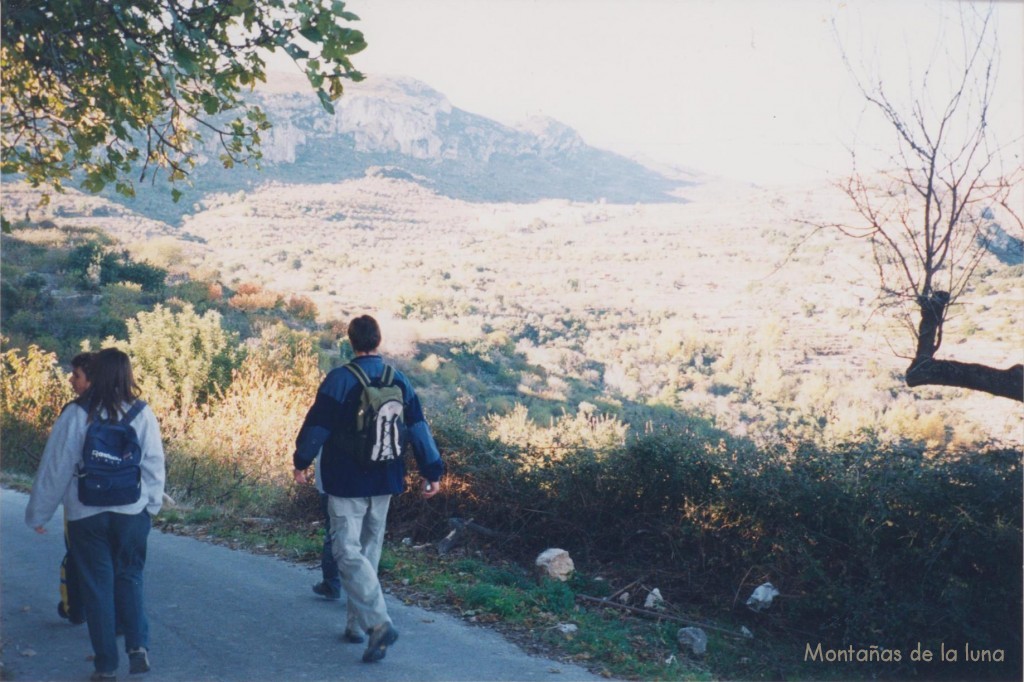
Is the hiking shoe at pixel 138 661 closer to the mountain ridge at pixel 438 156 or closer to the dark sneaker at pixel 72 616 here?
the dark sneaker at pixel 72 616

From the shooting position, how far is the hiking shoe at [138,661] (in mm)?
4828

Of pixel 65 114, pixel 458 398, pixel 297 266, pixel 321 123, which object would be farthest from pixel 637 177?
pixel 65 114

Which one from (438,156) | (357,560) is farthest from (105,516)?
(438,156)

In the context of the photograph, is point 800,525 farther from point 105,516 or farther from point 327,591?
point 105,516

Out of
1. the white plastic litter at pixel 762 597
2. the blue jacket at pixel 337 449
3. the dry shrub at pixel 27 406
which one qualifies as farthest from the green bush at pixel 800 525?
the dry shrub at pixel 27 406

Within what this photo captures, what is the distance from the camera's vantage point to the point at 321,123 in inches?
3401

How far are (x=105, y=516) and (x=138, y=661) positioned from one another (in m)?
0.90

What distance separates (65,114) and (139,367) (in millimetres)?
7269

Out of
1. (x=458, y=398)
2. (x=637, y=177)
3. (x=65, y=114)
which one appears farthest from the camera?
(x=637, y=177)

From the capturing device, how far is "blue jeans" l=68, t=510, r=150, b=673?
464cm

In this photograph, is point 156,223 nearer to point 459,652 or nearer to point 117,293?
point 117,293

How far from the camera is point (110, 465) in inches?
182

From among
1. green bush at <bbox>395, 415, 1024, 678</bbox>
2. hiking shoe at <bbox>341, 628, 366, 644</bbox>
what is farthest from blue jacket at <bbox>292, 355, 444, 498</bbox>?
green bush at <bbox>395, 415, 1024, 678</bbox>

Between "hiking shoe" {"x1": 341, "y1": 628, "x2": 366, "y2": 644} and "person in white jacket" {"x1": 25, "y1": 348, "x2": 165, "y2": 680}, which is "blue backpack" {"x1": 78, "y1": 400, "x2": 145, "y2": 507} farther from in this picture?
"hiking shoe" {"x1": 341, "y1": 628, "x2": 366, "y2": 644}
